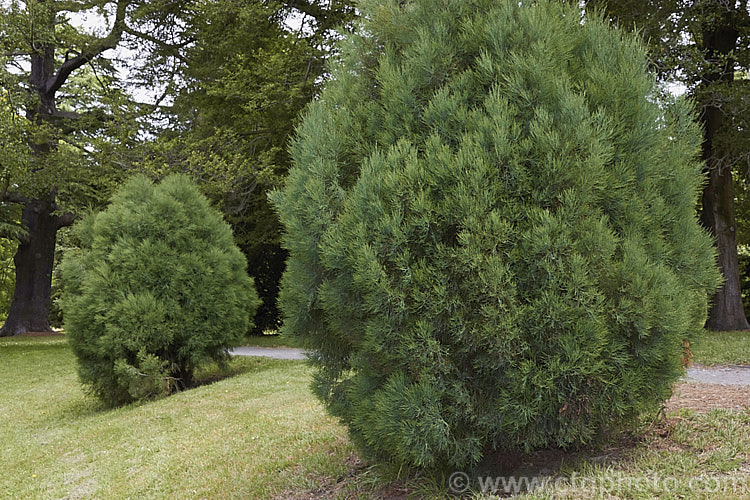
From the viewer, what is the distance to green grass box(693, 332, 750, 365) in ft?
30.9

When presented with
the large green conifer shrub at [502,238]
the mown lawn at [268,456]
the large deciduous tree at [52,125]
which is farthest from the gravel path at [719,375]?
the large deciduous tree at [52,125]

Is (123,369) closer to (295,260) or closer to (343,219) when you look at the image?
(295,260)

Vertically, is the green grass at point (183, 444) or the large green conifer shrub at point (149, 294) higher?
the large green conifer shrub at point (149, 294)

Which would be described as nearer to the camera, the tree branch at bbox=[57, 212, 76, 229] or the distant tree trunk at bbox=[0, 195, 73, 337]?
the tree branch at bbox=[57, 212, 76, 229]

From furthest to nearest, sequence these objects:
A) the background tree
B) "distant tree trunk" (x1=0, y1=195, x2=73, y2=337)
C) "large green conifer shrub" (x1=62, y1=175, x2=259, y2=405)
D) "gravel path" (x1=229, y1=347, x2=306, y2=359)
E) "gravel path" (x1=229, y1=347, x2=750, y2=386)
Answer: "distant tree trunk" (x1=0, y1=195, x2=73, y2=337), "gravel path" (x1=229, y1=347, x2=306, y2=359), the background tree, "large green conifer shrub" (x1=62, y1=175, x2=259, y2=405), "gravel path" (x1=229, y1=347, x2=750, y2=386)

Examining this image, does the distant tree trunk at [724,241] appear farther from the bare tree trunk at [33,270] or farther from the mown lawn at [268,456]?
→ the bare tree trunk at [33,270]

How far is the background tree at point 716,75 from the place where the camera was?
11.9 metres

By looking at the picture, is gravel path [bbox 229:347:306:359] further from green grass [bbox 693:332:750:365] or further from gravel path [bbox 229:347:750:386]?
green grass [bbox 693:332:750:365]

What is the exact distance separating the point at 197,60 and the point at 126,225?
10292 mm

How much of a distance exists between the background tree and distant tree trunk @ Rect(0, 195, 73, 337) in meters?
21.2

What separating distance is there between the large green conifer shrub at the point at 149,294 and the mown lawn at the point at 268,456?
0.64 metres

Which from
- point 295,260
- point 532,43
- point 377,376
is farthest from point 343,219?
point 532,43

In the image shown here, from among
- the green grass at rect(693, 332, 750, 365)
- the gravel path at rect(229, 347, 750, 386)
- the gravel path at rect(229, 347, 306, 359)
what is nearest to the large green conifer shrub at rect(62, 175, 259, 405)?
the gravel path at rect(229, 347, 750, 386)

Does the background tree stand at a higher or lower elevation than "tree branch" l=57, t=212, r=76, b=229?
higher
